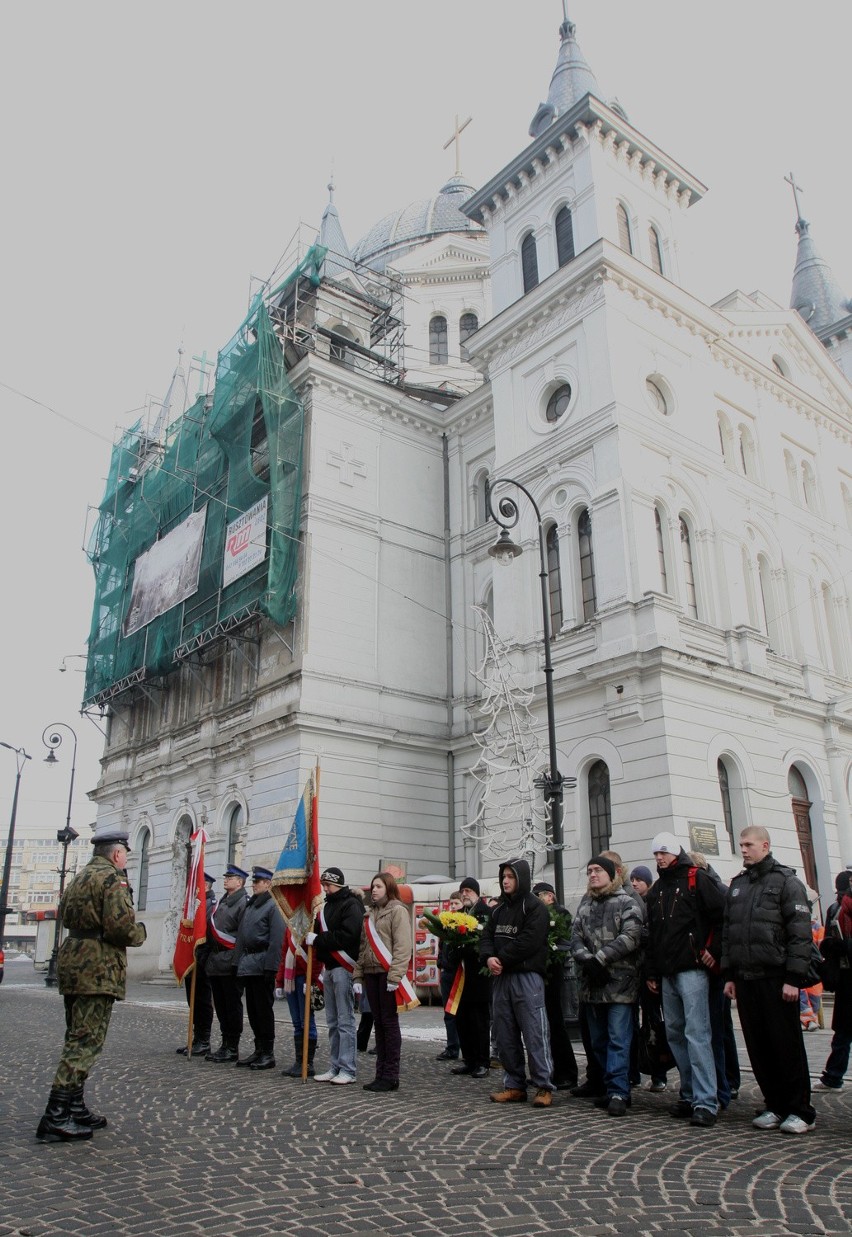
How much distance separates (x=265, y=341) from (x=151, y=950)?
17924 mm

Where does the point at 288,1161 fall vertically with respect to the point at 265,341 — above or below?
below

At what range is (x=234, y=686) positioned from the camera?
2833 centimetres

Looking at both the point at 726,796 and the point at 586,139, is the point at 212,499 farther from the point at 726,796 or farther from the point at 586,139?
the point at 726,796

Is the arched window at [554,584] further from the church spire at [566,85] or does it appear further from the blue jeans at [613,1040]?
the blue jeans at [613,1040]

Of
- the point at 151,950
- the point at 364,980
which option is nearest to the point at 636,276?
the point at 364,980

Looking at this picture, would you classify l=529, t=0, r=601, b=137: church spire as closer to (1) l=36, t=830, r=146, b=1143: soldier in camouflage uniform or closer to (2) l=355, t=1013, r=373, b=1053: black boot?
(2) l=355, t=1013, r=373, b=1053: black boot

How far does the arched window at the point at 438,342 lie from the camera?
4061 centimetres

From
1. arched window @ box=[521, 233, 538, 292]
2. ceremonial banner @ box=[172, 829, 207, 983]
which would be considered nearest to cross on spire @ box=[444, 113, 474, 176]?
arched window @ box=[521, 233, 538, 292]

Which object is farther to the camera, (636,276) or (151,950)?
(151,950)

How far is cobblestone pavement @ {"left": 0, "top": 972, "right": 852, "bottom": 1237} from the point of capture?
4684mm

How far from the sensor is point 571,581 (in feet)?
75.2

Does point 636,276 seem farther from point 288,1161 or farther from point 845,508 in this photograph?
point 288,1161

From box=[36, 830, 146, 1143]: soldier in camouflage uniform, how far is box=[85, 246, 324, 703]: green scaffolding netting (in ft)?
60.4

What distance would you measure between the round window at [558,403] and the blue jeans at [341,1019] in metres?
18.2
